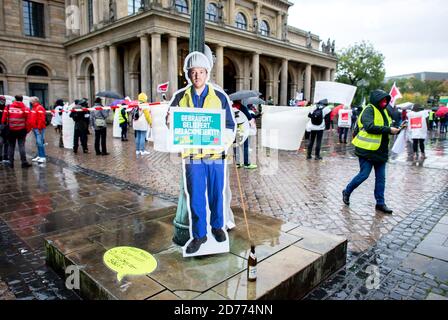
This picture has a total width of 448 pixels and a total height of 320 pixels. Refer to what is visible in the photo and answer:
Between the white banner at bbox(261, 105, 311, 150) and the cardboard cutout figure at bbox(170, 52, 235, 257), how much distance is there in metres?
4.62

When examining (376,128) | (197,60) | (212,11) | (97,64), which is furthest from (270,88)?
(197,60)

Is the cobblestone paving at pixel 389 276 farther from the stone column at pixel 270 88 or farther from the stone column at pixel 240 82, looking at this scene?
the stone column at pixel 270 88

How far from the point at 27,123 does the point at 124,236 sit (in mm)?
6981

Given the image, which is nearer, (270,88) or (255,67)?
(255,67)

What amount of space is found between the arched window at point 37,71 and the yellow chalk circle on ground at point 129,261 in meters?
32.5

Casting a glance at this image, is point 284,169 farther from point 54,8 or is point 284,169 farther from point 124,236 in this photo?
point 54,8

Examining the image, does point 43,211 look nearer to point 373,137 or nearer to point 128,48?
point 373,137

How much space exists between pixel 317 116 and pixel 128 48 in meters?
21.4

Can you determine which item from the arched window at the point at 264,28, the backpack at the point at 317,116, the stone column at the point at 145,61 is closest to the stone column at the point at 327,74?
the arched window at the point at 264,28

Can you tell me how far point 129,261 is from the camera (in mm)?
3090

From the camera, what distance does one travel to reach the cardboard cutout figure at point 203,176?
326 centimetres

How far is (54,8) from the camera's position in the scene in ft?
102

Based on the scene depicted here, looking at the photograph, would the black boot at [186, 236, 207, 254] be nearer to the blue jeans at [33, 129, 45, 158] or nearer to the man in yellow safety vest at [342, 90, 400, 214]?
the man in yellow safety vest at [342, 90, 400, 214]
